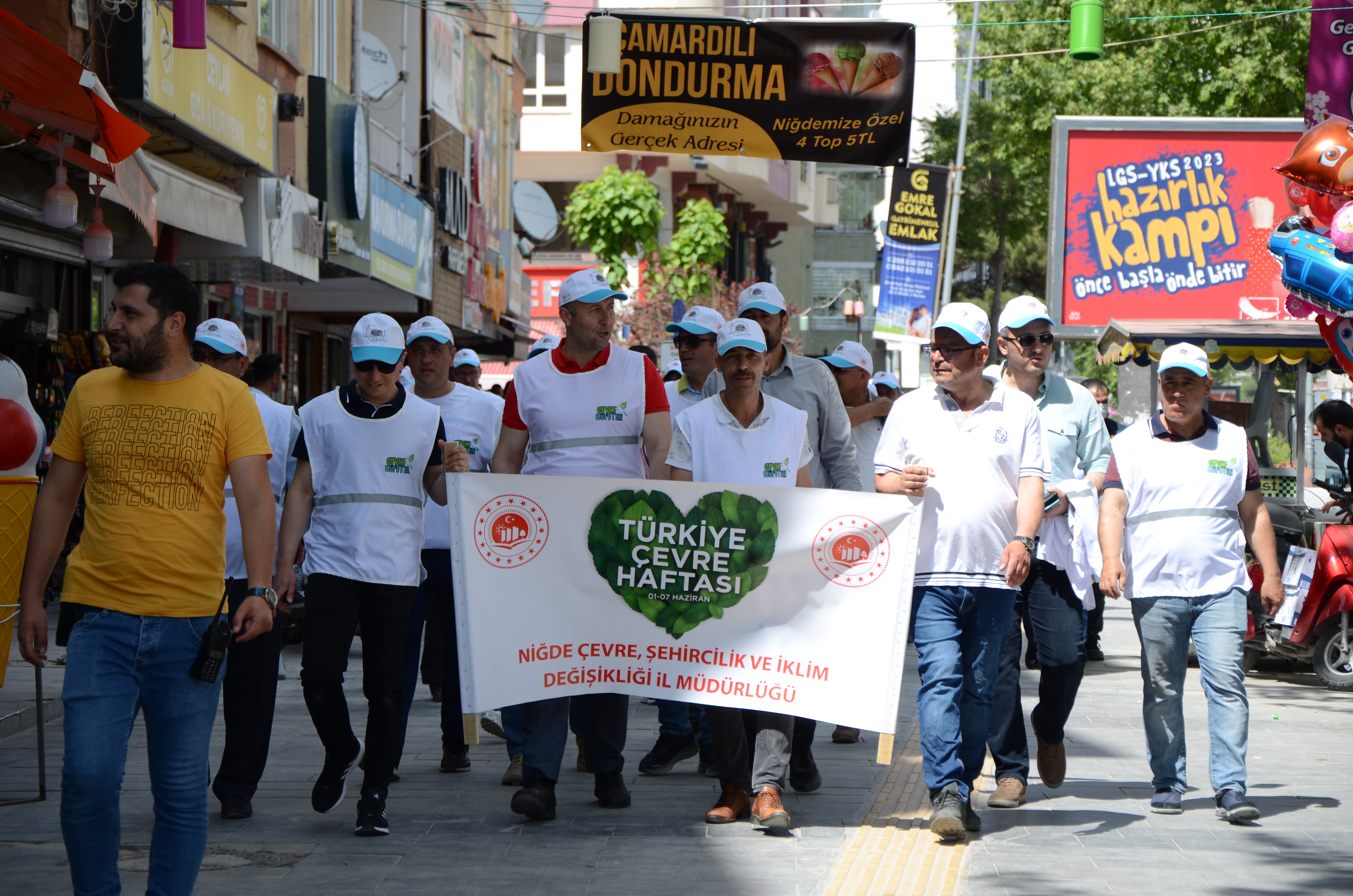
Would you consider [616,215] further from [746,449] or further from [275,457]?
[746,449]

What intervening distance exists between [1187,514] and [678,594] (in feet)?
7.28

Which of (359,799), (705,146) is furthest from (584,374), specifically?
(705,146)

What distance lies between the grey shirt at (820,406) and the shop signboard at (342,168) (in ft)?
36.9

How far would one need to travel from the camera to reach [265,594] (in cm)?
482

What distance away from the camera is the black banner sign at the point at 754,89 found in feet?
39.2

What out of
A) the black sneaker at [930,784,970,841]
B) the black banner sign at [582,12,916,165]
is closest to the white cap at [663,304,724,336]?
the black sneaker at [930,784,970,841]

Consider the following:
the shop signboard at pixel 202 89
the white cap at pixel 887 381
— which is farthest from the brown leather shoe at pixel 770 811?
the shop signboard at pixel 202 89

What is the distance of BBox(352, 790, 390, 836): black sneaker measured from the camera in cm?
635

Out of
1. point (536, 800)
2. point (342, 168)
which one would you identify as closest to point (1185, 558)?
point (536, 800)

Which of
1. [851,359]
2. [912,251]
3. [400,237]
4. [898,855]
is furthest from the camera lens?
[912,251]

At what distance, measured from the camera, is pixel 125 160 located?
8.70 meters

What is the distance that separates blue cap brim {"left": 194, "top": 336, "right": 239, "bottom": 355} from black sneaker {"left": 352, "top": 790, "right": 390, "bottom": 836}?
2.07 m

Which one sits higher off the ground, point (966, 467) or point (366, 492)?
point (966, 467)

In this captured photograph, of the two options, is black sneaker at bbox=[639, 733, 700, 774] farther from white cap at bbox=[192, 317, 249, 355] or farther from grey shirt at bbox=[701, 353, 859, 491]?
white cap at bbox=[192, 317, 249, 355]
